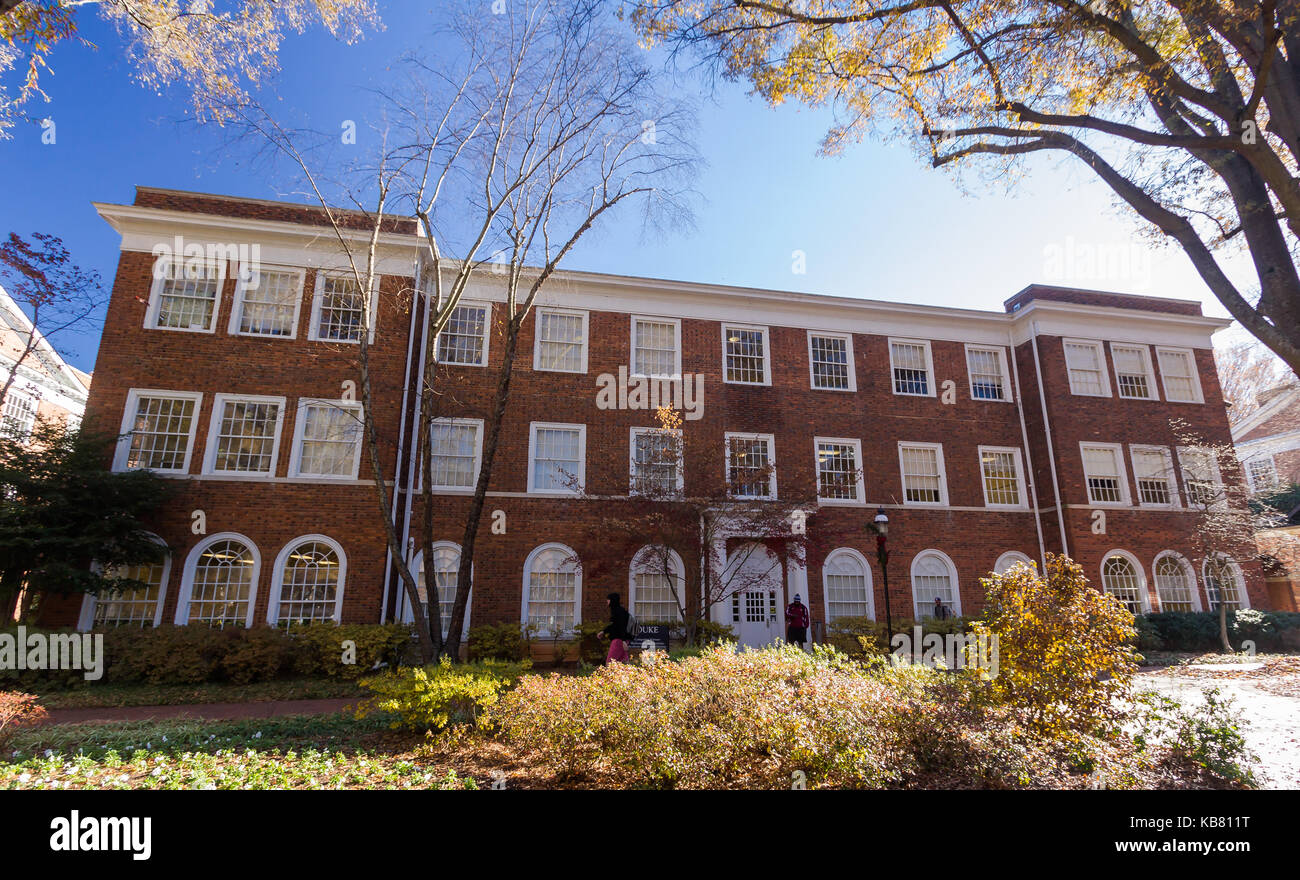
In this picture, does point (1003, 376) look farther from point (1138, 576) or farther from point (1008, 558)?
point (1138, 576)

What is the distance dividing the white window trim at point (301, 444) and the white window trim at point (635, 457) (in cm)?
686

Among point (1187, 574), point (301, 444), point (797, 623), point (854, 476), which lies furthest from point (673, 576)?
point (1187, 574)

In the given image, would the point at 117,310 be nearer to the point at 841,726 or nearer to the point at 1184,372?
the point at 841,726

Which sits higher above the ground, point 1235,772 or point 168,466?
point 168,466

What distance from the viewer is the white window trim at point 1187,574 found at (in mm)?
19016

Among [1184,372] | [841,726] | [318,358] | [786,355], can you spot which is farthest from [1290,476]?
[318,358]

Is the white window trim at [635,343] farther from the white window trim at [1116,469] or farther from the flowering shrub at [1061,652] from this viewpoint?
the white window trim at [1116,469]

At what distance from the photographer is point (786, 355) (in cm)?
1916

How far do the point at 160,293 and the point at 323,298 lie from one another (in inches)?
150

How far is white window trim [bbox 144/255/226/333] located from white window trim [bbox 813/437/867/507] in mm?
16806

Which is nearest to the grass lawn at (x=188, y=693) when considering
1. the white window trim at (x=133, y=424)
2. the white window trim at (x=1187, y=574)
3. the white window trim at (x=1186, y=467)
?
the white window trim at (x=133, y=424)

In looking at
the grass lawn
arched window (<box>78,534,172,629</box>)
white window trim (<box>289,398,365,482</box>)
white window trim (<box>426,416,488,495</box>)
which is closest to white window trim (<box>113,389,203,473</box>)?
arched window (<box>78,534,172,629</box>)
